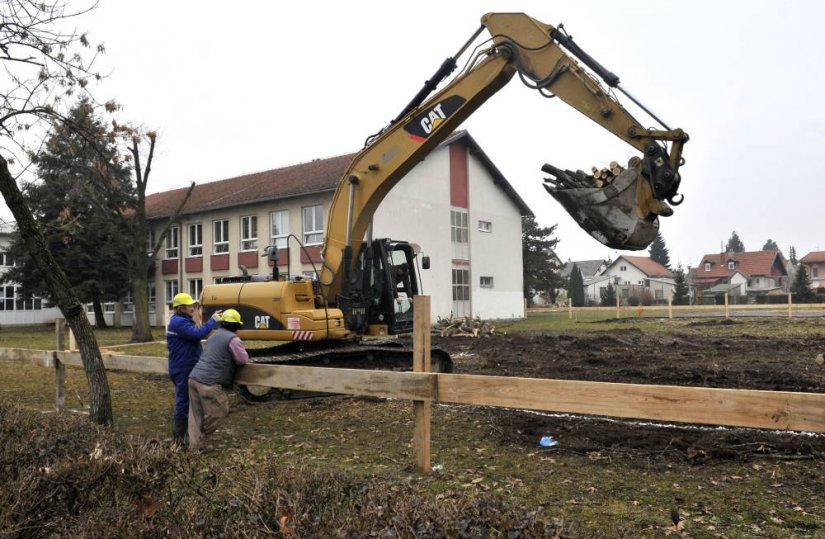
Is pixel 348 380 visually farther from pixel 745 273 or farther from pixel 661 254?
pixel 661 254

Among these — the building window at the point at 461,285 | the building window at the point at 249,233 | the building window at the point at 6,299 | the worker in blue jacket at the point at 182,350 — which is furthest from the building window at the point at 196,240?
the worker in blue jacket at the point at 182,350

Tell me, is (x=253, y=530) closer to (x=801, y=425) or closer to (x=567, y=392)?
(x=567, y=392)

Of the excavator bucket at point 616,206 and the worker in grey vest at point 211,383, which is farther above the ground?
the excavator bucket at point 616,206

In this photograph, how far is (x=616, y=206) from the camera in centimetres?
781

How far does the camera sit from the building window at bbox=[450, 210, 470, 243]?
1277 inches

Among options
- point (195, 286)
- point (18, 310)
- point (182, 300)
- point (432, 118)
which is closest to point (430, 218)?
point (195, 286)

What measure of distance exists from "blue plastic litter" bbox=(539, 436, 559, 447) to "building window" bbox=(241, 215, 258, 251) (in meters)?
26.2

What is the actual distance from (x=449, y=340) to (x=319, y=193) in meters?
9.85

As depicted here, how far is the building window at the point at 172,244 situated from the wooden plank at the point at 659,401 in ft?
108

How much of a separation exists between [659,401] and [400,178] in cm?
694

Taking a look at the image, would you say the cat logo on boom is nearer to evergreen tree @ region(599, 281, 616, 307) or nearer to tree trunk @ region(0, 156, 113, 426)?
tree trunk @ region(0, 156, 113, 426)

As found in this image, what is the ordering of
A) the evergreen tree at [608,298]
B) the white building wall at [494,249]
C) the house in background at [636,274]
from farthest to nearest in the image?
1. the house in background at [636,274]
2. the evergreen tree at [608,298]
3. the white building wall at [494,249]

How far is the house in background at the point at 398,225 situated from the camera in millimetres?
29078

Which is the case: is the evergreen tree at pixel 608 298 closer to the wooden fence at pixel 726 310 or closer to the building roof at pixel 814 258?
the wooden fence at pixel 726 310
